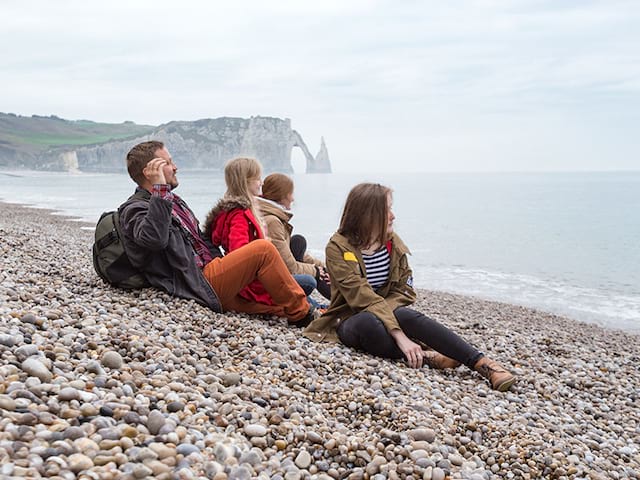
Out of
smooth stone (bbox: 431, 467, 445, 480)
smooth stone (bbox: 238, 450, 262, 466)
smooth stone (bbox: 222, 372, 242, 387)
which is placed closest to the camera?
smooth stone (bbox: 238, 450, 262, 466)

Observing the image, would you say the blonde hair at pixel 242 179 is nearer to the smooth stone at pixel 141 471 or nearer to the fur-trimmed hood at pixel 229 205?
the fur-trimmed hood at pixel 229 205

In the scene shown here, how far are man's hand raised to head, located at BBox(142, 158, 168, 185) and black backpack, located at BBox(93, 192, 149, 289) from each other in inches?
10.3

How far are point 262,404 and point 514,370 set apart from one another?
11.2ft

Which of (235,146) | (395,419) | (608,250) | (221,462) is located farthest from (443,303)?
(235,146)

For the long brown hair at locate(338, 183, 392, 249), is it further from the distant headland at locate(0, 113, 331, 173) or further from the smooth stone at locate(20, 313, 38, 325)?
the distant headland at locate(0, 113, 331, 173)

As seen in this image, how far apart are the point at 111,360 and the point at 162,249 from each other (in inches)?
76.7

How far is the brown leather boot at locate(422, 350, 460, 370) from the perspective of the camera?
5.56 metres

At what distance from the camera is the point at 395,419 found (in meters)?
3.98

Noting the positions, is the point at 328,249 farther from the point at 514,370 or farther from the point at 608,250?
the point at 608,250

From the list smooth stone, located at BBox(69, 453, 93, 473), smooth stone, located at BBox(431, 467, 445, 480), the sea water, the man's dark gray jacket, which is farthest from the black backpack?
the sea water

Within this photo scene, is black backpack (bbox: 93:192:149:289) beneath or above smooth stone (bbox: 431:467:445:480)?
above

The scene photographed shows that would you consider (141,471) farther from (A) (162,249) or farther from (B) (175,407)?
(A) (162,249)

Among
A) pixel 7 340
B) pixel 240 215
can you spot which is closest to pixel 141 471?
pixel 7 340

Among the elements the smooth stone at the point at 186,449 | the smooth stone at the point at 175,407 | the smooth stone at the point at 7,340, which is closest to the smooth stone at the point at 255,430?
the smooth stone at the point at 175,407
